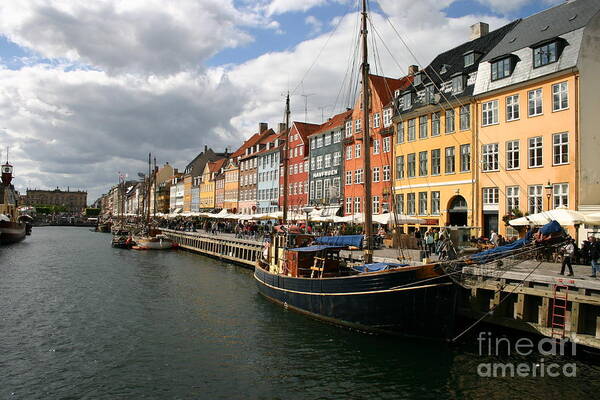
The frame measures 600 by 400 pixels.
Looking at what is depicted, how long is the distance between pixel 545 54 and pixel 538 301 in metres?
19.4

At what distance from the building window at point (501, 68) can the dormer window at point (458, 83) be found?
2.89m

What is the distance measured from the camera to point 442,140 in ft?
123

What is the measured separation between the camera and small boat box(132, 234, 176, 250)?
59406 millimetres

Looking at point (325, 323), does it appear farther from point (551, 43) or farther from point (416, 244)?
point (551, 43)

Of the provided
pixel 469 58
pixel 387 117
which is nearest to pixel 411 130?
pixel 387 117

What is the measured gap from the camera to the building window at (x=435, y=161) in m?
37.8

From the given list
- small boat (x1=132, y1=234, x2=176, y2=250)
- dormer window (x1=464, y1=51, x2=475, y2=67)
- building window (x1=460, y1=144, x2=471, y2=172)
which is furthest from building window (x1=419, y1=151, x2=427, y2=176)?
small boat (x1=132, y1=234, x2=176, y2=250)

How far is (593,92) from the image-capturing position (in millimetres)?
27859

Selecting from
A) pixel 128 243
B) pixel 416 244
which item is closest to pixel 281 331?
pixel 416 244

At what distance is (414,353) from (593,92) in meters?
21.2

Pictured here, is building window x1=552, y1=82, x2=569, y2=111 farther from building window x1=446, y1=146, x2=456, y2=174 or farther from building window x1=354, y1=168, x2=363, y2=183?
building window x1=354, y1=168, x2=363, y2=183

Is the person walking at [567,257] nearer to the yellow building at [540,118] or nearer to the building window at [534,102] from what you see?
the yellow building at [540,118]

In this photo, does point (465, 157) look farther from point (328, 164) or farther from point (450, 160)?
point (328, 164)

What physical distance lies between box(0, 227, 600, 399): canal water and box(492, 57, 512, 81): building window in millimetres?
22028
